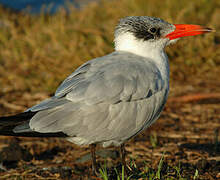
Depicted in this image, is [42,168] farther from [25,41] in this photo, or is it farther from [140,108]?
[25,41]

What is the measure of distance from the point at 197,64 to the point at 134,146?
222 centimetres

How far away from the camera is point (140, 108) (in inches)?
104

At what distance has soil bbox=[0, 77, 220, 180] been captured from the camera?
A: 3.04m

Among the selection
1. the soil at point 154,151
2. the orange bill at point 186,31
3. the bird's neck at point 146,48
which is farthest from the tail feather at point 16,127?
the orange bill at point 186,31

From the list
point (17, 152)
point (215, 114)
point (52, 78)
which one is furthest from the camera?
point (52, 78)

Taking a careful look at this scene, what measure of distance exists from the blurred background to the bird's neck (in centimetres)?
89

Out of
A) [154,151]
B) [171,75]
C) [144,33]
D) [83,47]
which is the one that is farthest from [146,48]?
[83,47]

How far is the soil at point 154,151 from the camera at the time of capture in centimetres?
304

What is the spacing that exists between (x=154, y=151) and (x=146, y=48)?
3.51 ft

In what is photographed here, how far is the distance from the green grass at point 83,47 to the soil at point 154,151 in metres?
0.67

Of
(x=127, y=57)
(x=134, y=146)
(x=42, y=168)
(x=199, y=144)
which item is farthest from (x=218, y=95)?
(x=42, y=168)

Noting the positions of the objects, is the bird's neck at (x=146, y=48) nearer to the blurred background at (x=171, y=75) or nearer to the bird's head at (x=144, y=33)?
the bird's head at (x=144, y=33)

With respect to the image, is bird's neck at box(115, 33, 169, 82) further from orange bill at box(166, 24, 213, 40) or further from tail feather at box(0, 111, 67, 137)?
tail feather at box(0, 111, 67, 137)

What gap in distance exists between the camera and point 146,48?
3.06m
